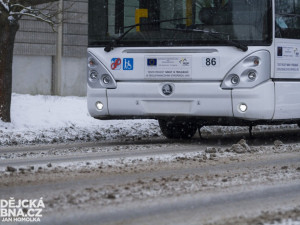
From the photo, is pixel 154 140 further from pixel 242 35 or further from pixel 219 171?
pixel 219 171

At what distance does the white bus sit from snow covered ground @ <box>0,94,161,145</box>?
51.0 inches

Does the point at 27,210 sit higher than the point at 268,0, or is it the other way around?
the point at 268,0

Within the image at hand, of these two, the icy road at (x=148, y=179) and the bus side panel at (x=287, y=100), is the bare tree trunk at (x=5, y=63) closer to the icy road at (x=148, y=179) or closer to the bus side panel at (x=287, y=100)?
the icy road at (x=148, y=179)

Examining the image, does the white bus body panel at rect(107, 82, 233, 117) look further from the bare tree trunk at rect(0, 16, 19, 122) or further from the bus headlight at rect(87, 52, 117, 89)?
the bare tree trunk at rect(0, 16, 19, 122)

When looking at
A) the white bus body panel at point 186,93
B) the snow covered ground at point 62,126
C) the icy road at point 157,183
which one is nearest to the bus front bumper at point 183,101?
the white bus body panel at point 186,93

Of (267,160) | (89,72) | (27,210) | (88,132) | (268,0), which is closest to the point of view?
(27,210)

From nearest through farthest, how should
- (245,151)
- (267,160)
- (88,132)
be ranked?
1. (267,160)
2. (245,151)
3. (88,132)

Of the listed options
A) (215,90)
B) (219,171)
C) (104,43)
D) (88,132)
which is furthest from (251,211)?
(88,132)

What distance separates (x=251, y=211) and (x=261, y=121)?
607 cm

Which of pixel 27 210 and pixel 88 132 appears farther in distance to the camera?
pixel 88 132

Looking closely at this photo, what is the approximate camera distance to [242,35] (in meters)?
12.0

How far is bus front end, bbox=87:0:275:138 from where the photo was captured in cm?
1202

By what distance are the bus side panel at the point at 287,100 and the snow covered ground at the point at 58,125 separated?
2.86m

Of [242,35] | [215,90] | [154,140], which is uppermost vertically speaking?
[242,35]
